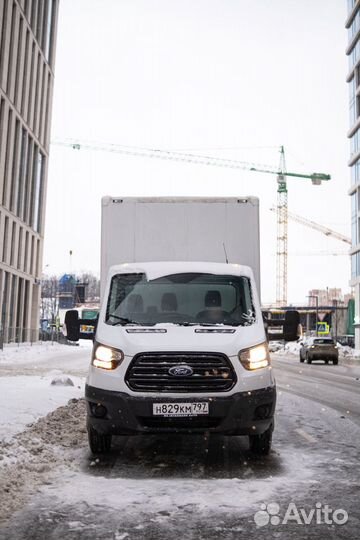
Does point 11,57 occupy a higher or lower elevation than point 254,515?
higher

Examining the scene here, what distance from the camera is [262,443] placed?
6258 millimetres

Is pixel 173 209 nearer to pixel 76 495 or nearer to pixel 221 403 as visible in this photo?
pixel 221 403

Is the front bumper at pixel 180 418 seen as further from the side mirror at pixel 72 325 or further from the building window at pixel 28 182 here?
the building window at pixel 28 182

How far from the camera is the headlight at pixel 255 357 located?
19.2ft

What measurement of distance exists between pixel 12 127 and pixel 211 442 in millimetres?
42416

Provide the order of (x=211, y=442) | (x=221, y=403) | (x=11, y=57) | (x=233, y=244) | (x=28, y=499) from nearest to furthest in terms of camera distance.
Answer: (x=28, y=499) < (x=221, y=403) < (x=211, y=442) < (x=233, y=244) < (x=11, y=57)

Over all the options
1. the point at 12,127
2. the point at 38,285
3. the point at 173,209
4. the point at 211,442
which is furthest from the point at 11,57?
the point at 211,442

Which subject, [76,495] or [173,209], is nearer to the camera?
[76,495]

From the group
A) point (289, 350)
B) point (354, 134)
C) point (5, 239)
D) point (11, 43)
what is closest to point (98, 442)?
point (5, 239)

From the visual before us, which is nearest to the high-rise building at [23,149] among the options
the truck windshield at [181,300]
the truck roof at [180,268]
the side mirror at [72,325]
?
the side mirror at [72,325]

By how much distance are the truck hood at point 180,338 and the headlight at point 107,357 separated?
5cm

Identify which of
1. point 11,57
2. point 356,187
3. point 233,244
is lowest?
point 233,244

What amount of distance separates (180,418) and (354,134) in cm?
5741

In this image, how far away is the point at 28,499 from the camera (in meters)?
4.53
